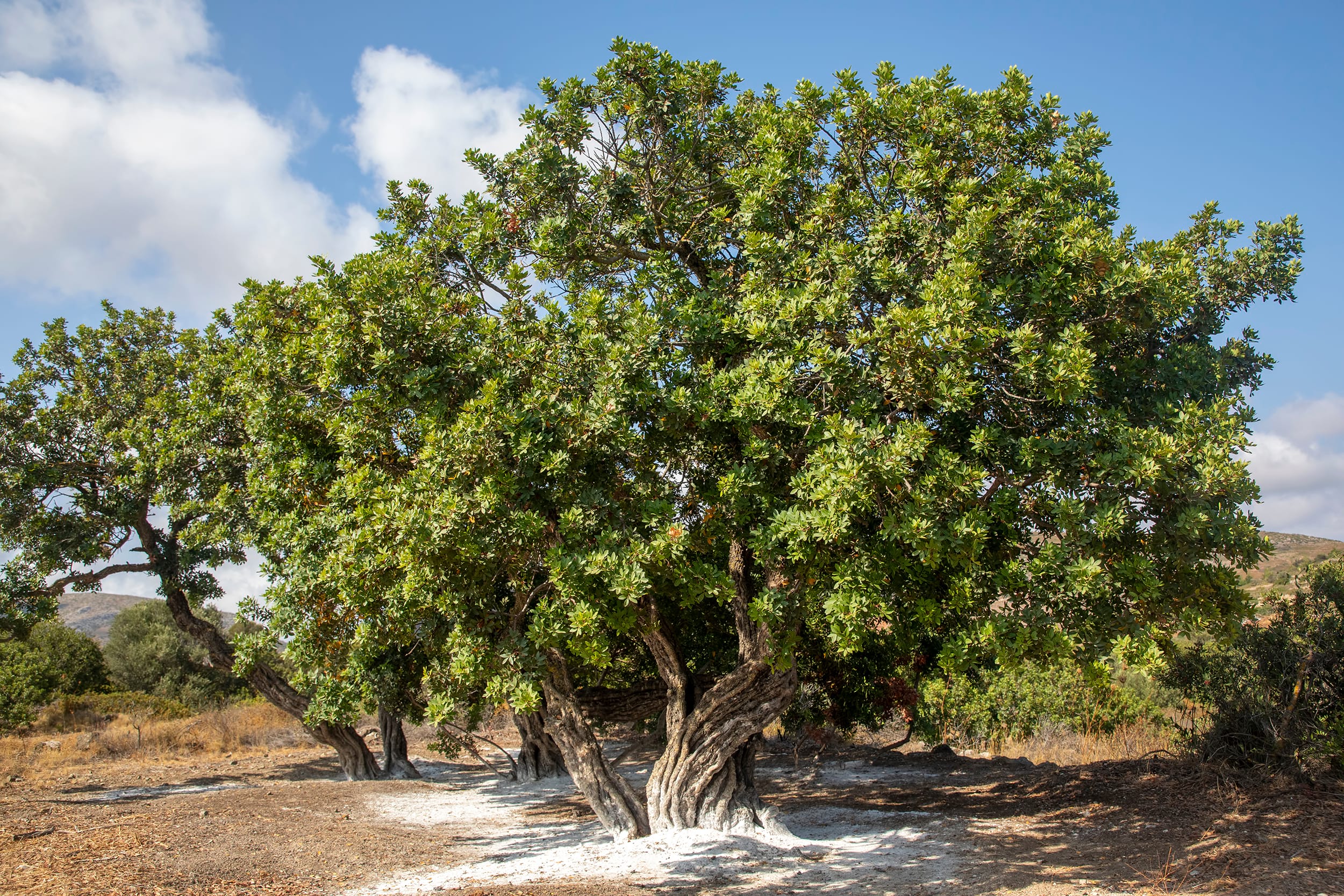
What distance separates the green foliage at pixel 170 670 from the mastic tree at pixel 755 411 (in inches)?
804

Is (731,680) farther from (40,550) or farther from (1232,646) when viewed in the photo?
(40,550)

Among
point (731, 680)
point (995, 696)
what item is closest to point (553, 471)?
point (731, 680)

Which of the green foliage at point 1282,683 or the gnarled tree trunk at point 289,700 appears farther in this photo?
the gnarled tree trunk at point 289,700

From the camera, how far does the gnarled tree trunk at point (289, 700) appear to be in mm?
15570

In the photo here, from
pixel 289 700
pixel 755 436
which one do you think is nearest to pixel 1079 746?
pixel 755 436

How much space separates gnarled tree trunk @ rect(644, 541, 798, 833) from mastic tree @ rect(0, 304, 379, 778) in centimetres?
798

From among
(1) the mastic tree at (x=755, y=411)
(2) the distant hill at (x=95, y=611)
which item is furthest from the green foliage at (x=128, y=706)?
(2) the distant hill at (x=95, y=611)

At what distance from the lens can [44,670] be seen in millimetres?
20672

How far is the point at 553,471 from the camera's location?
7391 millimetres

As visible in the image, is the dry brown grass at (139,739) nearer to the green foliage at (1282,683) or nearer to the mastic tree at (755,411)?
the mastic tree at (755,411)

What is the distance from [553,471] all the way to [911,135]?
5212mm

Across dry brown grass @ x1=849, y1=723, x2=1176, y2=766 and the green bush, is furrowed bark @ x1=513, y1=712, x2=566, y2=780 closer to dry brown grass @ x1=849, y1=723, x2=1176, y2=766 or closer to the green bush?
dry brown grass @ x1=849, y1=723, x2=1176, y2=766

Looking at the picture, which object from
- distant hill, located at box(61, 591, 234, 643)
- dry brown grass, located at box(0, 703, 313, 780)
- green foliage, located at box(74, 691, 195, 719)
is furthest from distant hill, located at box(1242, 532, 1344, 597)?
distant hill, located at box(61, 591, 234, 643)

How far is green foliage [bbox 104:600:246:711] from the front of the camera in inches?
1048
